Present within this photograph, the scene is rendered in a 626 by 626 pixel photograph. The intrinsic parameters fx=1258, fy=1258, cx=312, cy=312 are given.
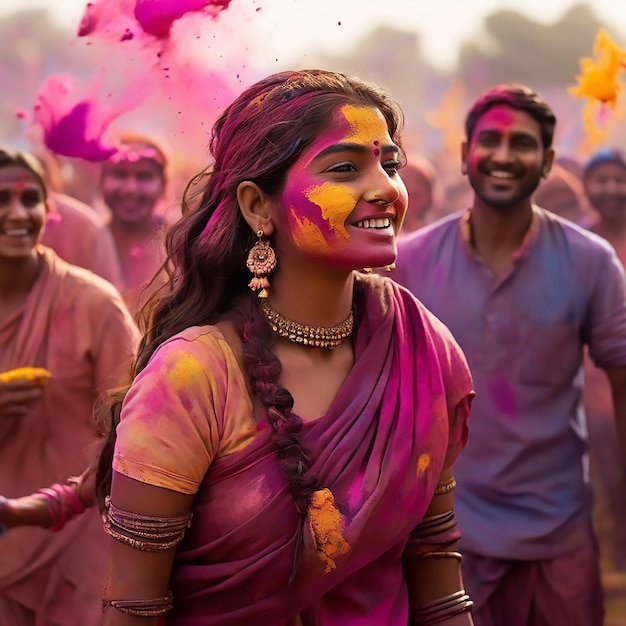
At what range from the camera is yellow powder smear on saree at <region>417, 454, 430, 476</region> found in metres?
2.56

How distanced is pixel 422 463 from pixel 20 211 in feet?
8.03

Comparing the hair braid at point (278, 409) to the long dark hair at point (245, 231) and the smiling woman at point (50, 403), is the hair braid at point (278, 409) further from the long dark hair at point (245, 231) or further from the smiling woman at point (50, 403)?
the smiling woman at point (50, 403)

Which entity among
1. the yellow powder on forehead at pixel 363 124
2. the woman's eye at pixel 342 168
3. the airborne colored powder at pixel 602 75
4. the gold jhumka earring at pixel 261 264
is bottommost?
the gold jhumka earring at pixel 261 264

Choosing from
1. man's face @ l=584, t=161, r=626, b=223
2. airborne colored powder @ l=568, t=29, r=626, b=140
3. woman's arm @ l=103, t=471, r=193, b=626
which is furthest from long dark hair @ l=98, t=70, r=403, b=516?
man's face @ l=584, t=161, r=626, b=223

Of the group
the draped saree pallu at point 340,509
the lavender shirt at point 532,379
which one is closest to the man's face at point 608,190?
the lavender shirt at point 532,379

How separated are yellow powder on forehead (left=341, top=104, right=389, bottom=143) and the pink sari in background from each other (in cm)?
200

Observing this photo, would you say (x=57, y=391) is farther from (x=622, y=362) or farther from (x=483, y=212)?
(x=622, y=362)

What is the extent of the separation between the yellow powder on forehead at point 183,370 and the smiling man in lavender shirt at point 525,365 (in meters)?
2.17

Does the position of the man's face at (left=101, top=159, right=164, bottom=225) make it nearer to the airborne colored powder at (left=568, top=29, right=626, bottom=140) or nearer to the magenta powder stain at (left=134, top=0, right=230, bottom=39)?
the airborne colored powder at (left=568, top=29, right=626, bottom=140)

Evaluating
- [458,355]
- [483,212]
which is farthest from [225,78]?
[483,212]

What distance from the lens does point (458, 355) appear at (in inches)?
109

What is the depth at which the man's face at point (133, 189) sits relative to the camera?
7.09 metres

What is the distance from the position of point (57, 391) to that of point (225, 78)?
1.73 metres

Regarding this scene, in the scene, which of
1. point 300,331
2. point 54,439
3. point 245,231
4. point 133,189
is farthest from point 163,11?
point 133,189
